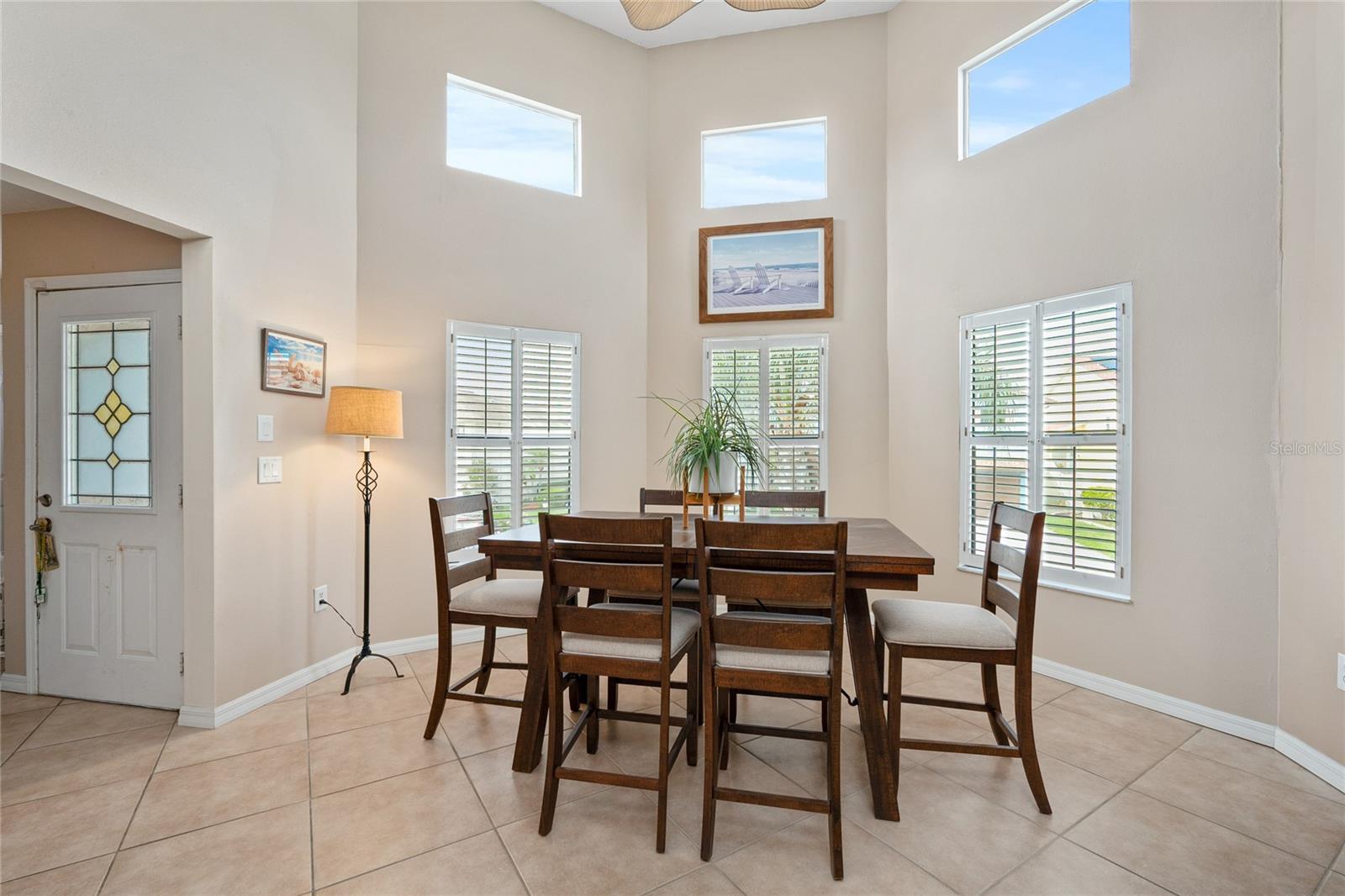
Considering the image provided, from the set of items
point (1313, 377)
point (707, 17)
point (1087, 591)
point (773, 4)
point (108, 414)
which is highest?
point (707, 17)

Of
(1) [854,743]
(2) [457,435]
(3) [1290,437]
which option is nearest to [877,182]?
(3) [1290,437]

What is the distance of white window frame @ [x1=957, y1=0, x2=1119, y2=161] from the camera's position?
3.30 metres

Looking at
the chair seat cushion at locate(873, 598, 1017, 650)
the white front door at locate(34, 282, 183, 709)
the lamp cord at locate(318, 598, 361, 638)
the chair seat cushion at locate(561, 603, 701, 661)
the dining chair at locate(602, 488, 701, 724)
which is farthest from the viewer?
the lamp cord at locate(318, 598, 361, 638)

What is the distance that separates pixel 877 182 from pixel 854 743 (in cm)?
362

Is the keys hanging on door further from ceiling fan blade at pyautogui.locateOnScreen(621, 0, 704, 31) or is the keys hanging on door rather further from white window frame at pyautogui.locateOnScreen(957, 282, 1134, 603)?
white window frame at pyautogui.locateOnScreen(957, 282, 1134, 603)

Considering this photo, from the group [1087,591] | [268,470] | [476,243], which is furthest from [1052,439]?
[268,470]

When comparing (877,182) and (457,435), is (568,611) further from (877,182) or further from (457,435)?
(877,182)

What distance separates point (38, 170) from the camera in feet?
6.64

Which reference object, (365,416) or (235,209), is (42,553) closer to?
(365,416)

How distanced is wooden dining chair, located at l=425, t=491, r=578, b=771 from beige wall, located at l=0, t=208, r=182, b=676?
6.64ft

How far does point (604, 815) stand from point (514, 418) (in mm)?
2678

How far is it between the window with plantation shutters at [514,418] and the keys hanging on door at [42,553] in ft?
6.12

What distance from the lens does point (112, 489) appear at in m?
2.96

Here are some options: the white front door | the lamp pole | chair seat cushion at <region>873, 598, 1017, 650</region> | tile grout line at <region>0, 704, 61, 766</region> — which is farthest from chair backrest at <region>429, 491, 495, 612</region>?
tile grout line at <region>0, 704, 61, 766</region>
